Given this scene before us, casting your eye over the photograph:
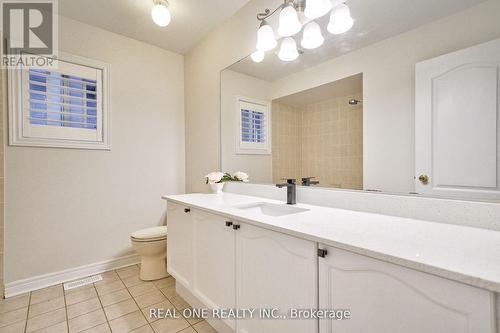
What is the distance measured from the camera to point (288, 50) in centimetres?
169

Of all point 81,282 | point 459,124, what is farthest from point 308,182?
point 81,282

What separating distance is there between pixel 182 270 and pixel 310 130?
1.35 m

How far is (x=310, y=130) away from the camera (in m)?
1.52

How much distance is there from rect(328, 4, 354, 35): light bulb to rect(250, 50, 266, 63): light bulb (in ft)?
2.04

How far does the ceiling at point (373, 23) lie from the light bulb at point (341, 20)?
0.03 meters

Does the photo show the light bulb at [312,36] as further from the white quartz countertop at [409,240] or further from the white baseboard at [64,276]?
the white baseboard at [64,276]

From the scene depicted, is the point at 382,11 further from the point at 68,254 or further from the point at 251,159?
the point at 68,254

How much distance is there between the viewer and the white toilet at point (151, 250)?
2051 millimetres

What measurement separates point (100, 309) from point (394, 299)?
6.44 ft

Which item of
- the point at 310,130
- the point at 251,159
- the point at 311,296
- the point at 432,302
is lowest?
the point at 311,296

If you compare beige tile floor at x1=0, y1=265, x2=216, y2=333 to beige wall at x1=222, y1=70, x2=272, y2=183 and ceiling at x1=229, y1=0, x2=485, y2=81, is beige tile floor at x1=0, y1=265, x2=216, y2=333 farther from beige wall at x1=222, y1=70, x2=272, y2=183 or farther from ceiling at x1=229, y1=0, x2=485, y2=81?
ceiling at x1=229, y1=0, x2=485, y2=81

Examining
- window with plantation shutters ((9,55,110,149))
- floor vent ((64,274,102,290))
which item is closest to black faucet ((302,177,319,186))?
window with plantation shutters ((9,55,110,149))

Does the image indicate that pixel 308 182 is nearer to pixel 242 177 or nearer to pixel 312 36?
pixel 242 177

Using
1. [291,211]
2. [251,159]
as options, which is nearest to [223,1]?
[251,159]
